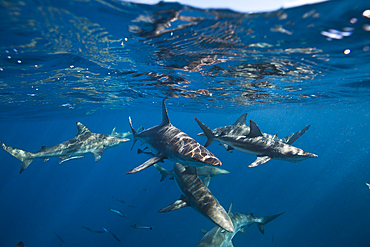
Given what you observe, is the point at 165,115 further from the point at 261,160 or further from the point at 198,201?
the point at 261,160

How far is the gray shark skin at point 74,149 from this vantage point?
28.8 feet

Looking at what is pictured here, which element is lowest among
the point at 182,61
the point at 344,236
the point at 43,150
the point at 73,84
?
the point at 344,236

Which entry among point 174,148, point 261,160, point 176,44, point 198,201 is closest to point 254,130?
point 261,160

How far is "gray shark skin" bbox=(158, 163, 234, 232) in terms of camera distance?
5.33m

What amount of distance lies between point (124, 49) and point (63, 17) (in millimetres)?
2866

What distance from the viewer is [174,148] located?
17.3 ft

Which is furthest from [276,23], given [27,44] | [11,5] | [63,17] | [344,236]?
[344,236]

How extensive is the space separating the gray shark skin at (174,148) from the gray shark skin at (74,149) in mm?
4258

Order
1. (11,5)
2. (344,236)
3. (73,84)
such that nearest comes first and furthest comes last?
(11,5)
(73,84)
(344,236)

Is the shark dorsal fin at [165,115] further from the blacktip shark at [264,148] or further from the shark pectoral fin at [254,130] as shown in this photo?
the shark pectoral fin at [254,130]

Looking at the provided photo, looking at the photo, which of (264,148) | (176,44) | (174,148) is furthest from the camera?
(176,44)

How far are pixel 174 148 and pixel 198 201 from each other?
224 centimetres

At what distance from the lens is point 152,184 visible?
5369 centimetres

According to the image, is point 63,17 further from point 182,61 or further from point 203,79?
point 203,79
